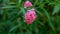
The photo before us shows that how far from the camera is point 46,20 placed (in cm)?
Answer: 130

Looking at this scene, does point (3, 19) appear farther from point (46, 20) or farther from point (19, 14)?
point (46, 20)

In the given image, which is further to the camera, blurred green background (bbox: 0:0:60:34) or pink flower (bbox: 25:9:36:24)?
blurred green background (bbox: 0:0:60:34)

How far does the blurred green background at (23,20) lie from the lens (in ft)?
3.86

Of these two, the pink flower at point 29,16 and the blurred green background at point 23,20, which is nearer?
the pink flower at point 29,16

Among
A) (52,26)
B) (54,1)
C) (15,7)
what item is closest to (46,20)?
(52,26)

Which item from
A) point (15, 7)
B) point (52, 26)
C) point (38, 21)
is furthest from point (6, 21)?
point (52, 26)

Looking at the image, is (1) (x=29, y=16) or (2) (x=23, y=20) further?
(2) (x=23, y=20)

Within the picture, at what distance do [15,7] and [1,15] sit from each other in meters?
0.18

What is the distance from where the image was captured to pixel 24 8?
1.13 metres

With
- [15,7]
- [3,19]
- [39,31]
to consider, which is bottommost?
[39,31]

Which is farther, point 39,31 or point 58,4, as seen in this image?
point 39,31

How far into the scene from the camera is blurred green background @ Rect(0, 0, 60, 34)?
118cm

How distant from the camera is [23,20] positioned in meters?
1.17

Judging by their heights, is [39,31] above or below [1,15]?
below
